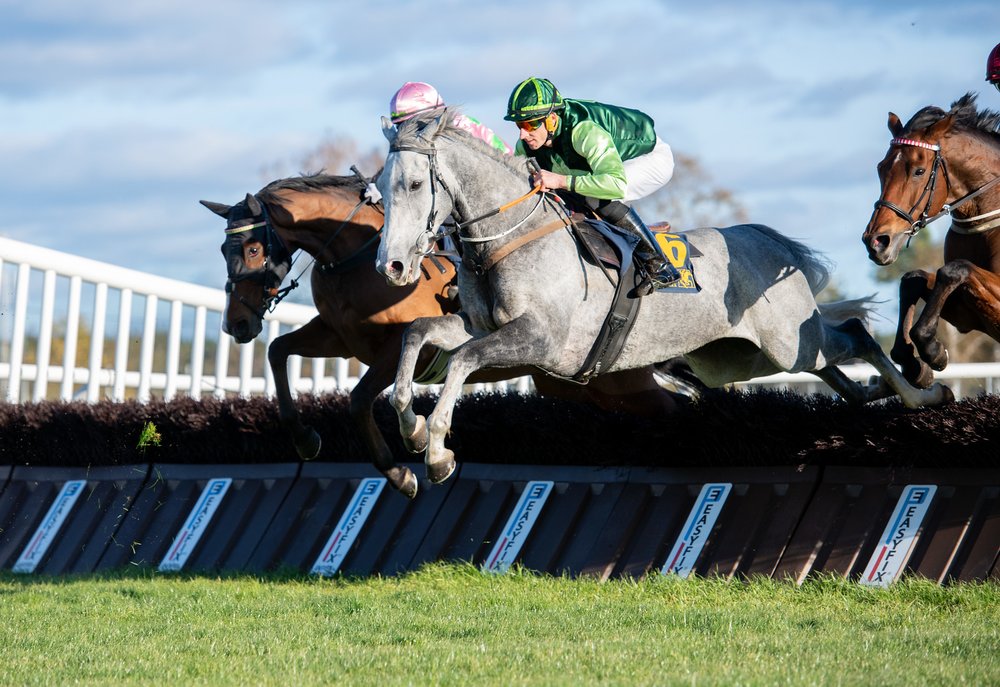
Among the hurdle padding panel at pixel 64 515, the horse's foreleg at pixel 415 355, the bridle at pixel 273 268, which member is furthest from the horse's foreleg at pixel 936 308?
the hurdle padding panel at pixel 64 515

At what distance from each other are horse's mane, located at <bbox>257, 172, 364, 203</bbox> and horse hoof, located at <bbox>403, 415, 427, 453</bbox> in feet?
7.23

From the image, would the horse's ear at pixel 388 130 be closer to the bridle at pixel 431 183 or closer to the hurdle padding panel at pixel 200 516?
the bridle at pixel 431 183

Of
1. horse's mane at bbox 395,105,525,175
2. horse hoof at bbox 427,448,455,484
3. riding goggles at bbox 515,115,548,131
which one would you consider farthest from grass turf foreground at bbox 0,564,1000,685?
riding goggles at bbox 515,115,548,131

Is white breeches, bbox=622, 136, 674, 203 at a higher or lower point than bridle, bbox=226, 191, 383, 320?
higher

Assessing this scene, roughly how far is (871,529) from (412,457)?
2916mm

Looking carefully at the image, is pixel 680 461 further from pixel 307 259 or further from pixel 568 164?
pixel 307 259

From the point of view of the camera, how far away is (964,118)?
6.51 m

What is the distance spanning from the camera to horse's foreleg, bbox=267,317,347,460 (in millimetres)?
7180

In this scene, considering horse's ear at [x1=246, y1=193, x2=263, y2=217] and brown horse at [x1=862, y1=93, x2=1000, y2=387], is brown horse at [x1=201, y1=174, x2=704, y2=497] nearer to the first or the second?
horse's ear at [x1=246, y1=193, x2=263, y2=217]

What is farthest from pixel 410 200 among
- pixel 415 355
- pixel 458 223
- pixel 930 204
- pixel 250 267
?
pixel 930 204

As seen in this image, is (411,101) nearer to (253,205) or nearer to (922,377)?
(253,205)

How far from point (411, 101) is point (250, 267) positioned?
1.32m

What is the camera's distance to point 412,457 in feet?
25.0

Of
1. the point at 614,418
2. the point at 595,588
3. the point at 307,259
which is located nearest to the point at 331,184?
the point at 307,259
